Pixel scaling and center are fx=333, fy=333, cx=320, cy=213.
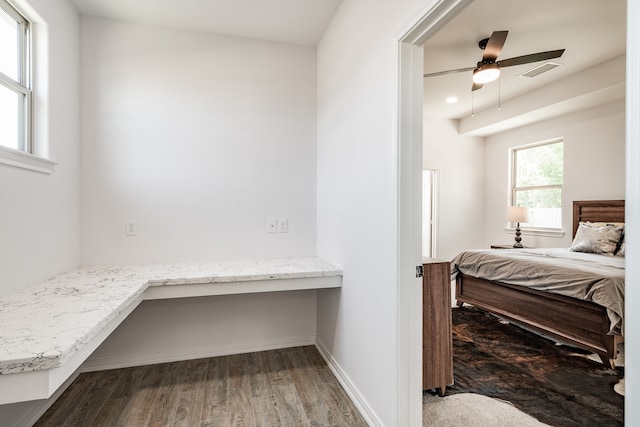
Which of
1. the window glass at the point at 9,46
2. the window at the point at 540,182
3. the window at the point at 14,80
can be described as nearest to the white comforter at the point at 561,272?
the window at the point at 540,182

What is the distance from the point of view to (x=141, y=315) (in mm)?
2543

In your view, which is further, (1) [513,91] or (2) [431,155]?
(2) [431,155]

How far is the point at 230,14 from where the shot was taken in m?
2.44

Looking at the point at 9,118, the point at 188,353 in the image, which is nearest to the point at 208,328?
the point at 188,353

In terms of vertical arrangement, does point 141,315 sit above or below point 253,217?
below

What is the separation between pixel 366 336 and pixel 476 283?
234 cm

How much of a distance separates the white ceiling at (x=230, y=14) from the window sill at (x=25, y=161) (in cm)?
122

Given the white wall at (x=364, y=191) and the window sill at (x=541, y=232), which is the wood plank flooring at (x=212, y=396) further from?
the window sill at (x=541, y=232)

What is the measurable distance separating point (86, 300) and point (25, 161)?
32.9 inches

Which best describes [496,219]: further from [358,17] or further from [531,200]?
[358,17]

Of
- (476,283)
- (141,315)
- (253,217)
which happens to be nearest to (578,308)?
(476,283)

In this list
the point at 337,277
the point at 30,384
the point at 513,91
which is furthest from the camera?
the point at 513,91

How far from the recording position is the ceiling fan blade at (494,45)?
2598 millimetres

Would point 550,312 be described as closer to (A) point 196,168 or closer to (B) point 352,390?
(B) point 352,390
